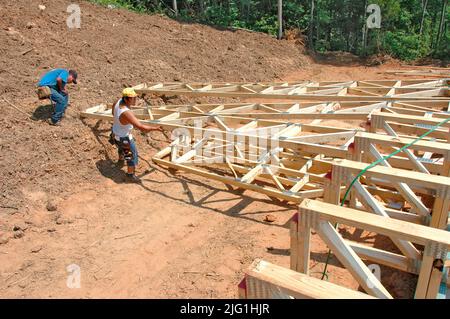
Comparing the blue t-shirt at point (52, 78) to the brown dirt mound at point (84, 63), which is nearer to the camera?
the brown dirt mound at point (84, 63)

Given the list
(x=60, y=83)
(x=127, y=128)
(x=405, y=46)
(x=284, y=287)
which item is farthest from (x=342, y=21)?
(x=284, y=287)

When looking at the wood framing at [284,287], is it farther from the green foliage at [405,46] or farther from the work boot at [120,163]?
the green foliage at [405,46]

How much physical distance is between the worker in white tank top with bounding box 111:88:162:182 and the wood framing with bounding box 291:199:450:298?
13.7 feet

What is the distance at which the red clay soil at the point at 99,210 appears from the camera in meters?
4.91

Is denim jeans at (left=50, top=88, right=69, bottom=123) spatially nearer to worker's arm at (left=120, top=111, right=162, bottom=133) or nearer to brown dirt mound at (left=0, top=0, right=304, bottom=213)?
brown dirt mound at (left=0, top=0, right=304, bottom=213)

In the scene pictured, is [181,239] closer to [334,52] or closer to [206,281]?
[206,281]

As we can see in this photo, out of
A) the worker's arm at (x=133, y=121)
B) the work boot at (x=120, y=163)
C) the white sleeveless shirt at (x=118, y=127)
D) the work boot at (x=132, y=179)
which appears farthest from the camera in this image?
the work boot at (x=120, y=163)

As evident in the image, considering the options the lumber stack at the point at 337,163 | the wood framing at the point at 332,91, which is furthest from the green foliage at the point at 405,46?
the lumber stack at the point at 337,163

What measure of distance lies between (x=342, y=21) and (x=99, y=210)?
17.4m

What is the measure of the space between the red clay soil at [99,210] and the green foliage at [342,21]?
8139 mm

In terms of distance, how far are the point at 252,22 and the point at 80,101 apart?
1340 centimetres

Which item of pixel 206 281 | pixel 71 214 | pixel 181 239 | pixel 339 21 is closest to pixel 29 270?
pixel 71 214

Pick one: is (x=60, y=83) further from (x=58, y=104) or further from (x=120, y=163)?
(x=120, y=163)

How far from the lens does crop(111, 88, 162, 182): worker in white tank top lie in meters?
6.75
